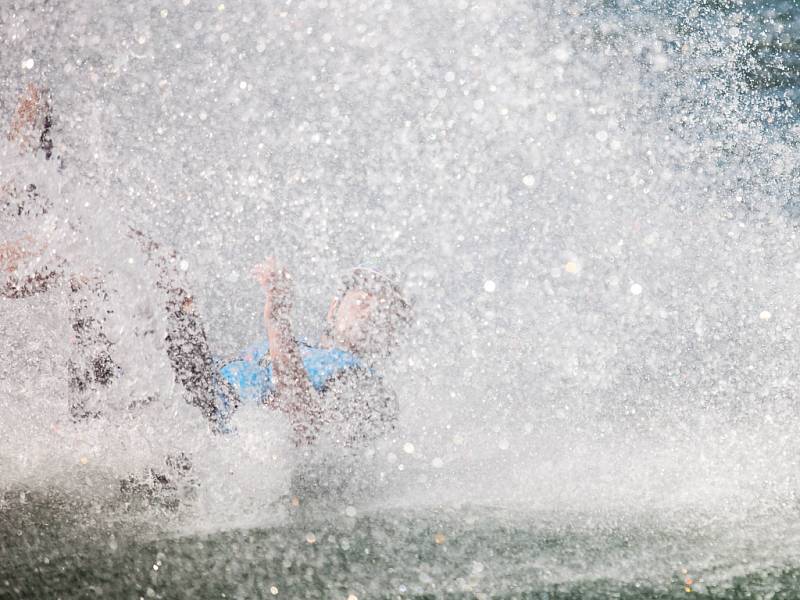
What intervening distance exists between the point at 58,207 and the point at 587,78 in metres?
0.86

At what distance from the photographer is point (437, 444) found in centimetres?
101

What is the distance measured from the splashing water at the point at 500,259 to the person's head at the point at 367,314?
3 centimetres

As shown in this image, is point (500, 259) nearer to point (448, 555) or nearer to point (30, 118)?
point (448, 555)

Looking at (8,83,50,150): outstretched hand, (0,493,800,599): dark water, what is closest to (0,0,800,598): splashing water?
(0,493,800,599): dark water

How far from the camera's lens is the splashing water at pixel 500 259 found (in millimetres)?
1000

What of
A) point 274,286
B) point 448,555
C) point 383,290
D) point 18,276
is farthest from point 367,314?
point 18,276

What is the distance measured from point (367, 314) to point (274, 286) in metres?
0.15

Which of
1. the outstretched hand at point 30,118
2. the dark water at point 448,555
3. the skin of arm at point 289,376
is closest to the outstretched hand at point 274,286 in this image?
the skin of arm at point 289,376

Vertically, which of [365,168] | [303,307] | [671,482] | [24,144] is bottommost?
[671,482]

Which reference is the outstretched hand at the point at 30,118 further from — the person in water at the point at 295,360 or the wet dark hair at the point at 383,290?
the wet dark hair at the point at 383,290

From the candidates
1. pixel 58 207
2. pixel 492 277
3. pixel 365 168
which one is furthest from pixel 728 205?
pixel 58 207

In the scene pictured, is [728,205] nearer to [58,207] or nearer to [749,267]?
[749,267]

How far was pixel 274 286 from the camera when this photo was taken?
1.04 metres

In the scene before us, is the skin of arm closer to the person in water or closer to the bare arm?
the person in water
